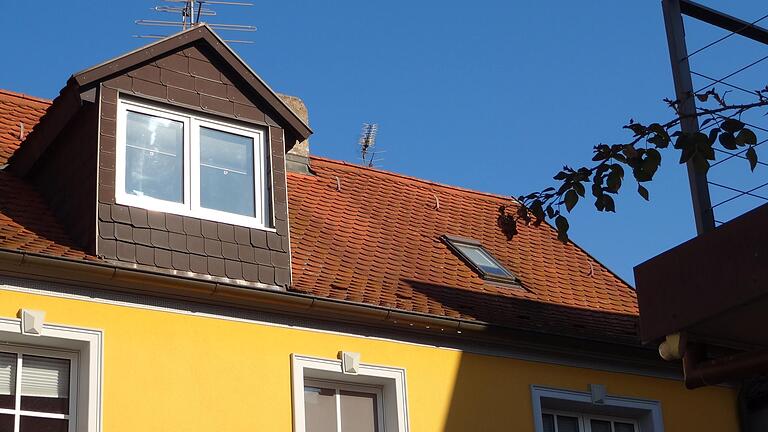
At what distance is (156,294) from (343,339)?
1.89 metres

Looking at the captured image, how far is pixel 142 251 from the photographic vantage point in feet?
34.9

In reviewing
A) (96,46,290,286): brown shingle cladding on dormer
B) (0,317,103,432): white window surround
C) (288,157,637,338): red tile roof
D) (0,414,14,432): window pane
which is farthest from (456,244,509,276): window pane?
(0,414,14,432): window pane

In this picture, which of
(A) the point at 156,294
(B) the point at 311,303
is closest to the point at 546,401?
(B) the point at 311,303

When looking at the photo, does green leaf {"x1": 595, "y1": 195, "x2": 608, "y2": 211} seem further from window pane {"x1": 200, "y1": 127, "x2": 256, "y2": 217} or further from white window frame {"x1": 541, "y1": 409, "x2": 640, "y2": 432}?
white window frame {"x1": 541, "y1": 409, "x2": 640, "y2": 432}

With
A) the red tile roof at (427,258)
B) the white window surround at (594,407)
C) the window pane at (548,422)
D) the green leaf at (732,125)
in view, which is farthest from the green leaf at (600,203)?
the window pane at (548,422)

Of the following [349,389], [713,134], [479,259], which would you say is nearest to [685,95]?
[713,134]

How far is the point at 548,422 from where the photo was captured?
1267 cm

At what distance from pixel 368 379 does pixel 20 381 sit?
129 inches

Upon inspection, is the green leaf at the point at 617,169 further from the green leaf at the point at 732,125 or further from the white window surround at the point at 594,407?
the white window surround at the point at 594,407

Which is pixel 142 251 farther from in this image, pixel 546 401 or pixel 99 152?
pixel 546 401

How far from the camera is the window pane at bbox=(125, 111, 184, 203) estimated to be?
11.1 meters

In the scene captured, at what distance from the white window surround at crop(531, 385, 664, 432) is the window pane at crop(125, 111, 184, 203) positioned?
424 centimetres

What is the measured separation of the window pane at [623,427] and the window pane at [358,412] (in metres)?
3.04

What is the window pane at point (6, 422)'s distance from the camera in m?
9.48
